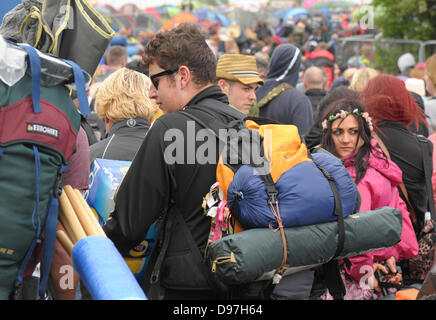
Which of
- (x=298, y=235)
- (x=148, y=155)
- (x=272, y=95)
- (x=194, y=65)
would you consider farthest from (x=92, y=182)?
(x=272, y=95)

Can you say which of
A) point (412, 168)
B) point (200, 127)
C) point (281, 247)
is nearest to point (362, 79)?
point (412, 168)

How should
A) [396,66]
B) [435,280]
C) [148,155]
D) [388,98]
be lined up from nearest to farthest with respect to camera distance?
[435,280] → [148,155] → [388,98] → [396,66]

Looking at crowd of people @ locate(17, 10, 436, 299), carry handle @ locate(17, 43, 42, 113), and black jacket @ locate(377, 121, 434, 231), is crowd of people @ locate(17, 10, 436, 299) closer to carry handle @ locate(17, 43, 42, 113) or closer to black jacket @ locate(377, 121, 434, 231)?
black jacket @ locate(377, 121, 434, 231)

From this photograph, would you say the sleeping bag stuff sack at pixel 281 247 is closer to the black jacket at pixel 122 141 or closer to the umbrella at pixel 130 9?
the black jacket at pixel 122 141

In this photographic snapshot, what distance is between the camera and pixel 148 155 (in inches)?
101

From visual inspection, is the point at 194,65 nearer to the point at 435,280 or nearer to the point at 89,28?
the point at 89,28

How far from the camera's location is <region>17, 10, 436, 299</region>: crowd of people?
8.38 feet

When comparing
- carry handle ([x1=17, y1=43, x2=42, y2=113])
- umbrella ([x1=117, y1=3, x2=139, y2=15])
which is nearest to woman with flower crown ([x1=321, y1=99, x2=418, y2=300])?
carry handle ([x1=17, y1=43, x2=42, y2=113])

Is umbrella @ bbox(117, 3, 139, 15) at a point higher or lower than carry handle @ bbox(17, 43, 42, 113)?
higher

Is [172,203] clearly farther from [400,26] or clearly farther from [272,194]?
[400,26]

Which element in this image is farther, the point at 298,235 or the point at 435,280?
the point at 298,235

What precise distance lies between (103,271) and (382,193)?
96.0 inches

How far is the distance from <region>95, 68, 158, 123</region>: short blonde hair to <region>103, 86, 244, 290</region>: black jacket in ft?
4.68
